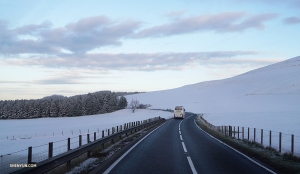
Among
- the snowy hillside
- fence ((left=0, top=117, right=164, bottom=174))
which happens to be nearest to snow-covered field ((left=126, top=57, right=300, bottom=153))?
A: the snowy hillside

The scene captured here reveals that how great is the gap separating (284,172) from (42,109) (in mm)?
130649

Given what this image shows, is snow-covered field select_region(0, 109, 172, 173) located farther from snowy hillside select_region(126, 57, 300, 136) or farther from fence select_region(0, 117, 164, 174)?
snowy hillside select_region(126, 57, 300, 136)

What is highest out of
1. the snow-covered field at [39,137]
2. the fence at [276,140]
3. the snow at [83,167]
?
the snow at [83,167]

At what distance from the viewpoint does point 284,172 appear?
440 inches

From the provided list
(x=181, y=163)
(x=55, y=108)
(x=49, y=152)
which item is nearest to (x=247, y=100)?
(x=55, y=108)

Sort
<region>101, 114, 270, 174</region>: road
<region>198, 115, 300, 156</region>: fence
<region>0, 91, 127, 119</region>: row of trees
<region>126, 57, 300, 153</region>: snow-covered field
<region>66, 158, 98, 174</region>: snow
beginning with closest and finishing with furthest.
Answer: <region>66, 158, 98, 174</region>: snow → <region>101, 114, 270, 174</region>: road → <region>198, 115, 300, 156</region>: fence → <region>126, 57, 300, 153</region>: snow-covered field → <region>0, 91, 127, 119</region>: row of trees

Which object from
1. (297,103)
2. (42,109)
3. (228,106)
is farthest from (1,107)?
(297,103)

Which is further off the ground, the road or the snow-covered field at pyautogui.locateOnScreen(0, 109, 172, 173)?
the road

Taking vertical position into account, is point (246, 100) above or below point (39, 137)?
above

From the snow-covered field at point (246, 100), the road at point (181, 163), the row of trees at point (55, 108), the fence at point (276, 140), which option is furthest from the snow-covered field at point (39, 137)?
the row of trees at point (55, 108)

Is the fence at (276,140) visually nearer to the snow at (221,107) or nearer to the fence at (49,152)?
the fence at (49,152)

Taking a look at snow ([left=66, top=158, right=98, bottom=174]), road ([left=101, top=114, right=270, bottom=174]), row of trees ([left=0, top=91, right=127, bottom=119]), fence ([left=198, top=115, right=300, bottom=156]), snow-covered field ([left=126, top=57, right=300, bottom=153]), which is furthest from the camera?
row of trees ([left=0, top=91, right=127, bottom=119])

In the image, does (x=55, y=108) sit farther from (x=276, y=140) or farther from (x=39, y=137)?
(x=276, y=140)

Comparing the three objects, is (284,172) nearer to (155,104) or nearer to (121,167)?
(121,167)
